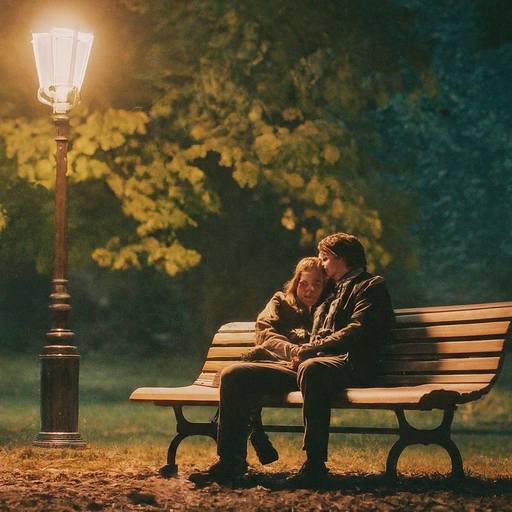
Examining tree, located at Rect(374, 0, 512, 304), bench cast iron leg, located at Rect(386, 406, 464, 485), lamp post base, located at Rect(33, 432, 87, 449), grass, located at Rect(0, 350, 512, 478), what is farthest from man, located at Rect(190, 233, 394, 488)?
tree, located at Rect(374, 0, 512, 304)

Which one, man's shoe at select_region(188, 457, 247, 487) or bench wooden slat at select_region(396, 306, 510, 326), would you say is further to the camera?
bench wooden slat at select_region(396, 306, 510, 326)

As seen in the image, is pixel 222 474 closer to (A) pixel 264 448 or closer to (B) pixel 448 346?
(A) pixel 264 448

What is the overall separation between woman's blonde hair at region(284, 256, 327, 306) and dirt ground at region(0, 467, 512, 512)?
1.17 metres

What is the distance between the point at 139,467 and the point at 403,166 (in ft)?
32.8

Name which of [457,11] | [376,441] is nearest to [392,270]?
[457,11]

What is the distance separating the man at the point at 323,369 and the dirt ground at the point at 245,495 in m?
0.19

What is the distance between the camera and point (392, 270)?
2766 centimetres

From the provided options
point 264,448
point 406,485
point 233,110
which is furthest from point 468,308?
point 233,110

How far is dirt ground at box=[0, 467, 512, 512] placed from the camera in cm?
662

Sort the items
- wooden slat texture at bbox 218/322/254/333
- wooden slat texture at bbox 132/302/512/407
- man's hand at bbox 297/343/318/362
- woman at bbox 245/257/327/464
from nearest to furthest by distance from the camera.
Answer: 1. wooden slat texture at bbox 132/302/512/407
2. man's hand at bbox 297/343/318/362
3. woman at bbox 245/257/327/464
4. wooden slat texture at bbox 218/322/254/333

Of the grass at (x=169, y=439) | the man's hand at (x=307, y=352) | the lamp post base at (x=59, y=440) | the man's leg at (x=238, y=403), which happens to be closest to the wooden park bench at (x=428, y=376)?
the man's leg at (x=238, y=403)

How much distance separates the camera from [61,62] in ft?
32.8

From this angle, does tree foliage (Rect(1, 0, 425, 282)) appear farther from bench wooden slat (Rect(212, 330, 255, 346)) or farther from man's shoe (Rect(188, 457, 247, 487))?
man's shoe (Rect(188, 457, 247, 487))

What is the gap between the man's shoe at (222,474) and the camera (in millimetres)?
7383
